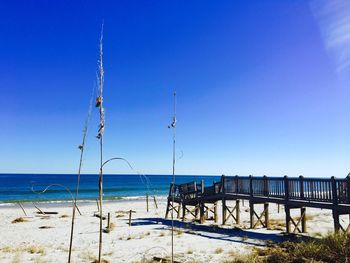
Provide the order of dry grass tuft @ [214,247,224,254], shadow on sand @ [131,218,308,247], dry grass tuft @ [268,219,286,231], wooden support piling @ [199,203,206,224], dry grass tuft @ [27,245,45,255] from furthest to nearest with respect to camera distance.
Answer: wooden support piling @ [199,203,206,224] → dry grass tuft @ [268,219,286,231] → shadow on sand @ [131,218,308,247] → dry grass tuft @ [27,245,45,255] → dry grass tuft @ [214,247,224,254]

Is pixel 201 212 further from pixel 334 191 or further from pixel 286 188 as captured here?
pixel 334 191

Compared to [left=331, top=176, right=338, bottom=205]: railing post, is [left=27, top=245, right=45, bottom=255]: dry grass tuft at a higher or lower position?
lower

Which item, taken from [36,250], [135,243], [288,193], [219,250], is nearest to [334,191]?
[288,193]

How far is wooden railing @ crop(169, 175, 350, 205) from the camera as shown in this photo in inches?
577

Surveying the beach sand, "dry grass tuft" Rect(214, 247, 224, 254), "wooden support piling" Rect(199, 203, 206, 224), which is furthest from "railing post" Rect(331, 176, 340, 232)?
"wooden support piling" Rect(199, 203, 206, 224)

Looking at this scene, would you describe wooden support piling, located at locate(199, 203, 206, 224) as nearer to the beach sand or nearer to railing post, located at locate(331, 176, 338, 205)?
the beach sand

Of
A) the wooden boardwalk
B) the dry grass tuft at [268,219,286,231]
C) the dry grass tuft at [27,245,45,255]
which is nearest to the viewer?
the dry grass tuft at [27,245,45,255]

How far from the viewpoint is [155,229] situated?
20.6 meters

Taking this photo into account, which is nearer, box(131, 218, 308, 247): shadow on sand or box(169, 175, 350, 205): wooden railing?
box(169, 175, 350, 205): wooden railing

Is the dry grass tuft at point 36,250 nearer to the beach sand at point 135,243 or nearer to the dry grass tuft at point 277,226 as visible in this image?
the beach sand at point 135,243

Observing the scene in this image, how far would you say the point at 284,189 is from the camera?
57.5ft

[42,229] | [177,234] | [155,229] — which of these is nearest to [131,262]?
→ [177,234]

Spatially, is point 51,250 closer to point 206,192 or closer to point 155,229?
point 155,229

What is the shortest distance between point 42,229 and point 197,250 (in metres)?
14.3
